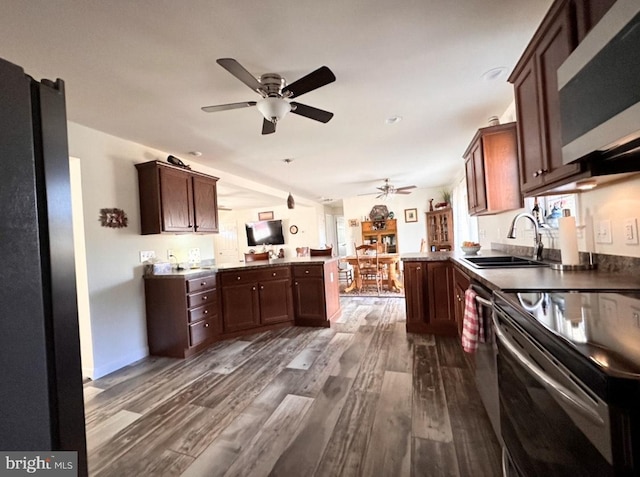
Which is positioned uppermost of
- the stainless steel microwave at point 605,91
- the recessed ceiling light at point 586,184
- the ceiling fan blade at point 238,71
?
the ceiling fan blade at point 238,71

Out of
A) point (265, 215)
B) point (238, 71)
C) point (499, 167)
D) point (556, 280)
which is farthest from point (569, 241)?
point (265, 215)

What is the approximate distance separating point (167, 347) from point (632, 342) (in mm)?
3593

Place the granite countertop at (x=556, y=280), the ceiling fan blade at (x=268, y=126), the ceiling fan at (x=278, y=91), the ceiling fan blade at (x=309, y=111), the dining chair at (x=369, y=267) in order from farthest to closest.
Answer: the dining chair at (x=369, y=267)
the ceiling fan blade at (x=268, y=126)
the ceiling fan blade at (x=309, y=111)
the ceiling fan at (x=278, y=91)
the granite countertop at (x=556, y=280)

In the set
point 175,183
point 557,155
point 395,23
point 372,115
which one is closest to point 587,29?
point 557,155

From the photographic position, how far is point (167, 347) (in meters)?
3.15

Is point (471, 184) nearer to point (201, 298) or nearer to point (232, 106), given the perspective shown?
point (232, 106)

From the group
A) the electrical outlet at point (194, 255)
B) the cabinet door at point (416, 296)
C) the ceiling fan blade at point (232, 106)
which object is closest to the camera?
the ceiling fan blade at point (232, 106)

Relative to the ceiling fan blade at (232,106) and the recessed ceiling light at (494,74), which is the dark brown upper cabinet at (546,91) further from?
the ceiling fan blade at (232,106)

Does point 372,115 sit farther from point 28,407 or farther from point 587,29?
point 28,407

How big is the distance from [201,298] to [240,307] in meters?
0.55

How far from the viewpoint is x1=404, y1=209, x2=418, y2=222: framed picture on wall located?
7520 millimetres

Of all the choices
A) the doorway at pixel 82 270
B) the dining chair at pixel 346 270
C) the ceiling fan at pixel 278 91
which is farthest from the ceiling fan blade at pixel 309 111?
the dining chair at pixel 346 270

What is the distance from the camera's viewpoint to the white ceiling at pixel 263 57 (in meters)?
1.50

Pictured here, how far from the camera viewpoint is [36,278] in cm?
55
